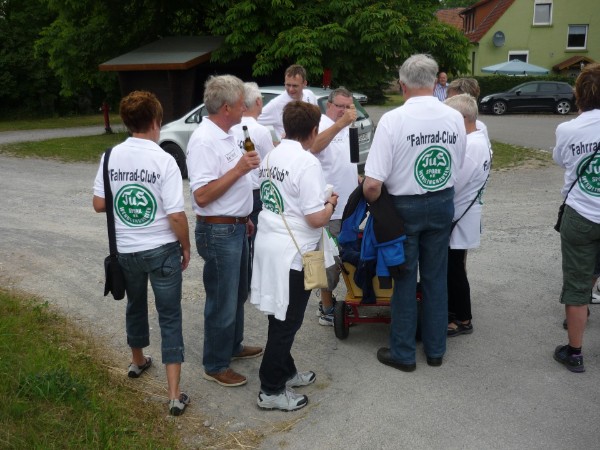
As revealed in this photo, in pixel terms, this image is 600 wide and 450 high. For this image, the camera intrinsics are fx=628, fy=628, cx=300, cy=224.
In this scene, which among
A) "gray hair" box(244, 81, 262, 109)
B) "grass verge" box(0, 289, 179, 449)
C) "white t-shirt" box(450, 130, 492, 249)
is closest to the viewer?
"grass verge" box(0, 289, 179, 449)

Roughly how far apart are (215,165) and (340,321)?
67.9 inches

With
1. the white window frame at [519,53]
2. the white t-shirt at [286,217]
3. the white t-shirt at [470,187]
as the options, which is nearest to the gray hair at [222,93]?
the white t-shirt at [286,217]

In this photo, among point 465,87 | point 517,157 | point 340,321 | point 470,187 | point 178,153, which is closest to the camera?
point 470,187

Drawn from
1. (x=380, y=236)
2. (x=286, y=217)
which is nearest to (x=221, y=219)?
(x=286, y=217)

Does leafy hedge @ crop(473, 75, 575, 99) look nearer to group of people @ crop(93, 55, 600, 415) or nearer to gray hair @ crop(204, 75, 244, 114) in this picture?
group of people @ crop(93, 55, 600, 415)

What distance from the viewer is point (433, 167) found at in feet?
13.8

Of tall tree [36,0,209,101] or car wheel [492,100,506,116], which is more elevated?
tall tree [36,0,209,101]

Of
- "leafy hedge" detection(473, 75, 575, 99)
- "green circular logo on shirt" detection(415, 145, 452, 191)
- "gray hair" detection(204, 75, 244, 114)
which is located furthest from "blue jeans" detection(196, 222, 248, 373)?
"leafy hedge" detection(473, 75, 575, 99)

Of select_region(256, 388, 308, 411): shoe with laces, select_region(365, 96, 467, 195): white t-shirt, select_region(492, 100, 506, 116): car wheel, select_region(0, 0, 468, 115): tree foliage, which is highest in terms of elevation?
select_region(0, 0, 468, 115): tree foliage

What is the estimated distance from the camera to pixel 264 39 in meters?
15.9

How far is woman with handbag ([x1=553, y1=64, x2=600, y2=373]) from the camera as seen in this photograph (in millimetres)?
4203

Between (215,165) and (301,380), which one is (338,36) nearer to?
(215,165)

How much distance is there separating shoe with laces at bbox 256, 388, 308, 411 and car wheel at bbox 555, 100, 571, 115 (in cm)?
2815

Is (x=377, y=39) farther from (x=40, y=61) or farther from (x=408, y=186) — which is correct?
(x=40, y=61)
